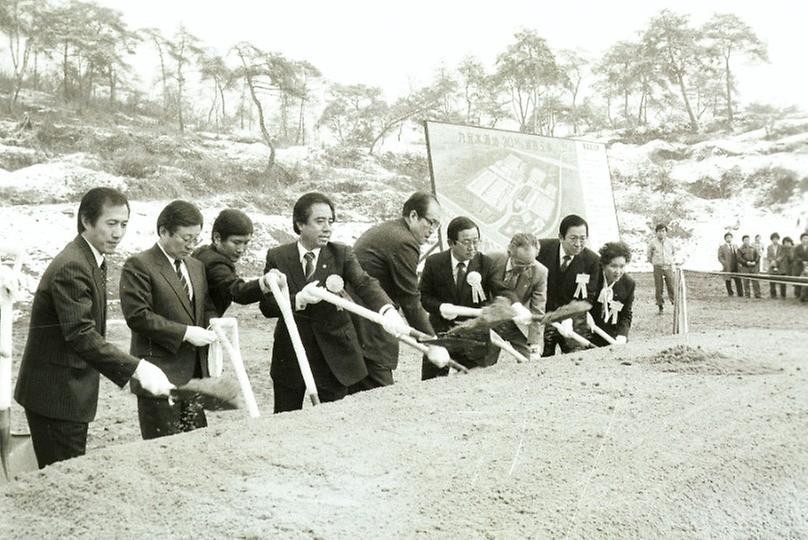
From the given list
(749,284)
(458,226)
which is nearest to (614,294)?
(458,226)

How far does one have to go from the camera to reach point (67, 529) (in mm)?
1243

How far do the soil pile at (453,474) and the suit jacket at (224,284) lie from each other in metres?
0.67

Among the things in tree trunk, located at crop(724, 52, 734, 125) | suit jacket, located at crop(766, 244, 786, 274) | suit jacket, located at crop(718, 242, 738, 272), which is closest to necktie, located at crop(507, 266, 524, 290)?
suit jacket, located at crop(766, 244, 786, 274)

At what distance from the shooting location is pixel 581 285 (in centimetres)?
383

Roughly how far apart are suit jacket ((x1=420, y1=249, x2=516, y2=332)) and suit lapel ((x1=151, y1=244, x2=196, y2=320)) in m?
1.35

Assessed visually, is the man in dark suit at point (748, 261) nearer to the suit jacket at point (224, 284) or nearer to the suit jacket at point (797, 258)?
the suit jacket at point (797, 258)

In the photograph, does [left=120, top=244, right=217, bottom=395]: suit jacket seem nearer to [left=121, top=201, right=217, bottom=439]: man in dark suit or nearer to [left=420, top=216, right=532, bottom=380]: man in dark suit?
[left=121, top=201, right=217, bottom=439]: man in dark suit

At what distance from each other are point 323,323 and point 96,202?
932mm

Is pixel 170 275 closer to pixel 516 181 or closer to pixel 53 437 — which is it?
pixel 53 437

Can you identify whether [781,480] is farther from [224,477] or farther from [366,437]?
[224,477]

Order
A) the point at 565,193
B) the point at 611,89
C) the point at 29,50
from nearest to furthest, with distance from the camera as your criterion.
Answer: the point at 29,50 < the point at 565,193 < the point at 611,89

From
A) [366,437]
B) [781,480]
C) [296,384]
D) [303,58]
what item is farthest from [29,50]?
[781,480]

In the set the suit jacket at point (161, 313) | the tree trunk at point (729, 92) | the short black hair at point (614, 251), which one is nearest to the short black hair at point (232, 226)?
the suit jacket at point (161, 313)

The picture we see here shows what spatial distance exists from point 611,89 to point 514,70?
116 inches
